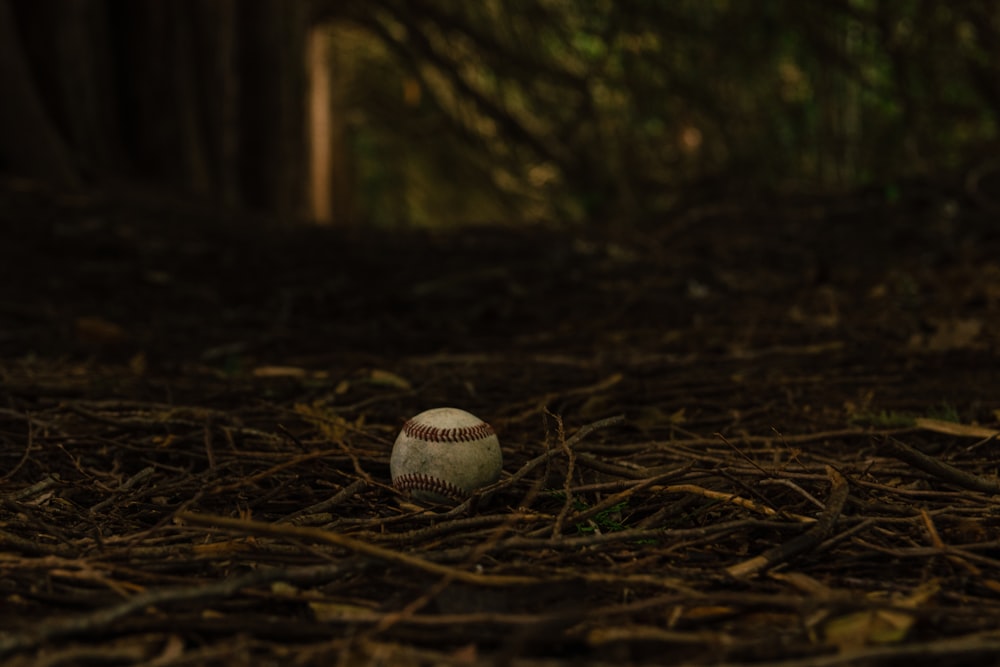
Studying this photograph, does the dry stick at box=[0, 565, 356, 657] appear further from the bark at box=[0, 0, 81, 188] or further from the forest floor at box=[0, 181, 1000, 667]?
the bark at box=[0, 0, 81, 188]

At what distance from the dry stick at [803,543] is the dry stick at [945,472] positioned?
225 millimetres

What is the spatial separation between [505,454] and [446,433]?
0.37 metres

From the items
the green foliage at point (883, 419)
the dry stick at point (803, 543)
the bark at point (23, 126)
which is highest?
the bark at point (23, 126)

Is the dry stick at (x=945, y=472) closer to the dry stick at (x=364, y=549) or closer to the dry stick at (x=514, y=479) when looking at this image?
the dry stick at (x=514, y=479)

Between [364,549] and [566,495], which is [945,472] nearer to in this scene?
[566,495]

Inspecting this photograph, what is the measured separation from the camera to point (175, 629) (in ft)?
5.94

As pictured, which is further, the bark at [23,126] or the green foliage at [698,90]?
the green foliage at [698,90]

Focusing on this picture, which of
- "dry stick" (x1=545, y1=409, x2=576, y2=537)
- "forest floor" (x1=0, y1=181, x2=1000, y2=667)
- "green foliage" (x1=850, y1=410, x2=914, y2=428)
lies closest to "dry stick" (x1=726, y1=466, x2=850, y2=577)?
"forest floor" (x1=0, y1=181, x2=1000, y2=667)

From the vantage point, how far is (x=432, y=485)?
8.52ft

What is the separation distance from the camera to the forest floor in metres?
1.82

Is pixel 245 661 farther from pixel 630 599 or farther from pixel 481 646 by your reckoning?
pixel 630 599

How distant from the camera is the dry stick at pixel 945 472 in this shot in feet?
8.18

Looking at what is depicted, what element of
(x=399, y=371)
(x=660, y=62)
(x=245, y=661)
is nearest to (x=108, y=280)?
(x=399, y=371)

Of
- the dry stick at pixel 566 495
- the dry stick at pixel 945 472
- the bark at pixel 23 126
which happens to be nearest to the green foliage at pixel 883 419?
the dry stick at pixel 945 472
